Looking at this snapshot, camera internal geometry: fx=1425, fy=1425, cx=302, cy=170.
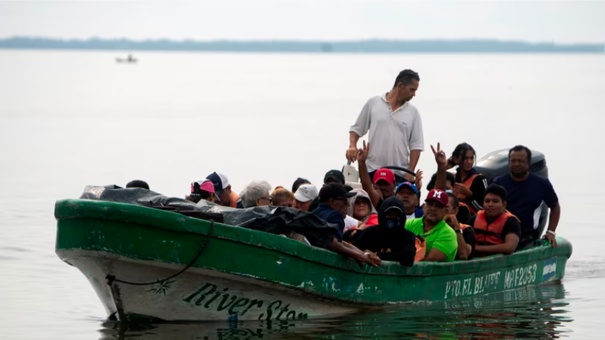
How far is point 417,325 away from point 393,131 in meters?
2.70

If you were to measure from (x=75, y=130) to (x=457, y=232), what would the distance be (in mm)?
37350

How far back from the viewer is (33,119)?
188 feet

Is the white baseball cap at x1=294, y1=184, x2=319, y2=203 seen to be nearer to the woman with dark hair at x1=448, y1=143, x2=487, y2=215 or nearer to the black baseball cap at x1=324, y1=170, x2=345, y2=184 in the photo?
the black baseball cap at x1=324, y1=170, x2=345, y2=184

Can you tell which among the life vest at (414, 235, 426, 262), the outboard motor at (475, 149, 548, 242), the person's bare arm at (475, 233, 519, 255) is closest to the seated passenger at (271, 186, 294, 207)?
the life vest at (414, 235, 426, 262)

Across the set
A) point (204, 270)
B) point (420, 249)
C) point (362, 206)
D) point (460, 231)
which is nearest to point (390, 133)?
point (362, 206)

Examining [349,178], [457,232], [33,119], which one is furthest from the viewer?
[33,119]

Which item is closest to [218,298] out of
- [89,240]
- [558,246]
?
[89,240]

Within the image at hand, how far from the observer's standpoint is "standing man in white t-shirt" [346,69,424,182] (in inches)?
618

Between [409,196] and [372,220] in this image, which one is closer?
[372,220]

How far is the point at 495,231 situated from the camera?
14.9 m

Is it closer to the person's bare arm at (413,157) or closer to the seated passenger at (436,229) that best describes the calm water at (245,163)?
the seated passenger at (436,229)

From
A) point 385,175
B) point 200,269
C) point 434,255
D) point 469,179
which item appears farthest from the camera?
point 469,179

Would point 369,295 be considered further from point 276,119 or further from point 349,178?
point 276,119

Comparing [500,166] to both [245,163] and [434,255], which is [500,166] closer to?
[434,255]
